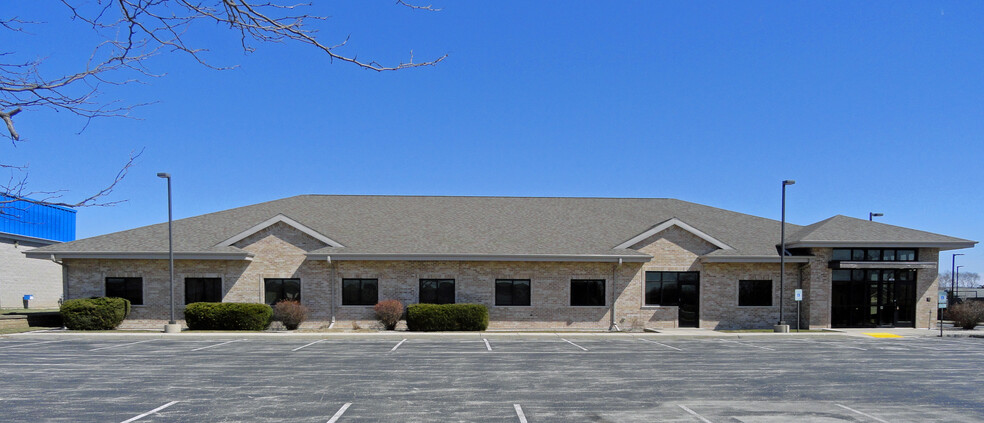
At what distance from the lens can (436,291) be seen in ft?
87.4

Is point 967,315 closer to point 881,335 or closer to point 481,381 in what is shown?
point 881,335

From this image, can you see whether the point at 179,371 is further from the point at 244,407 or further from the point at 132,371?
the point at 244,407

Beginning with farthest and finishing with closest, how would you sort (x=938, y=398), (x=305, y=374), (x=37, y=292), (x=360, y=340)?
(x=37, y=292), (x=360, y=340), (x=305, y=374), (x=938, y=398)

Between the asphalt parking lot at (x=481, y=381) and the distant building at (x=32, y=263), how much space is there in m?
27.9

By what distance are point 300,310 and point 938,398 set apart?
69.1ft

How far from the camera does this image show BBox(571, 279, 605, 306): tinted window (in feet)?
88.3

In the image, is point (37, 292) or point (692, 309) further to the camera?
point (37, 292)

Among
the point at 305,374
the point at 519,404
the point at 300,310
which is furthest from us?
the point at 300,310

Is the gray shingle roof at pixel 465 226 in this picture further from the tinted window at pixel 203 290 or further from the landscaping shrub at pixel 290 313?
the landscaping shrub at pixel 290 313

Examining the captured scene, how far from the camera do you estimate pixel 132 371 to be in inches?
568

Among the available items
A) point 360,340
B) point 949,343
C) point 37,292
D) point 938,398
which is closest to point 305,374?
point 360,340

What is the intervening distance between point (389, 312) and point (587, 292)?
8.55 metres

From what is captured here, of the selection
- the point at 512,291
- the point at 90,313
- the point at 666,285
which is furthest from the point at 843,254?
the point at 90,313

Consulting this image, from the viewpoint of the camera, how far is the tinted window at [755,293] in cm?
2759
